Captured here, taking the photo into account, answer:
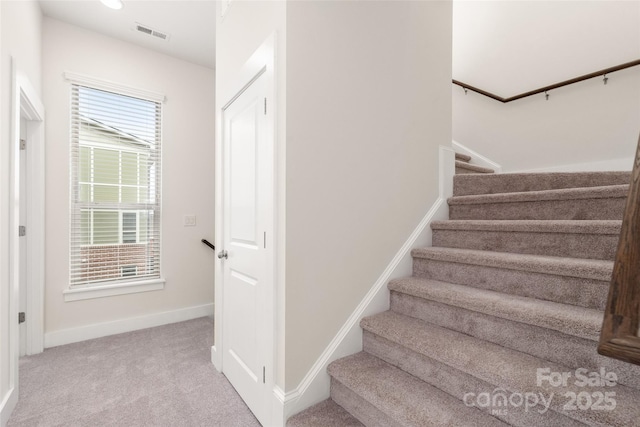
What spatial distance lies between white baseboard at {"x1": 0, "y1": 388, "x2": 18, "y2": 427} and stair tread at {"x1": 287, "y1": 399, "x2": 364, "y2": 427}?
1567 mm

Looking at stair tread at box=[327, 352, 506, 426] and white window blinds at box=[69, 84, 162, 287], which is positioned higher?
white window blinds at box=[69, 84, 162, 287]

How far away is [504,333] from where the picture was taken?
129 centimetres

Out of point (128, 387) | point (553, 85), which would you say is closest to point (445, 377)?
point (128, 387)

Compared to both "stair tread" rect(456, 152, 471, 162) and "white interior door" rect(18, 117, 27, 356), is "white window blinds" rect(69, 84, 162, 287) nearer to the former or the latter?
"white interior door" rect(18, 117, 27, 356)

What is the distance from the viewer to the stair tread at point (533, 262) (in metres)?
1.22

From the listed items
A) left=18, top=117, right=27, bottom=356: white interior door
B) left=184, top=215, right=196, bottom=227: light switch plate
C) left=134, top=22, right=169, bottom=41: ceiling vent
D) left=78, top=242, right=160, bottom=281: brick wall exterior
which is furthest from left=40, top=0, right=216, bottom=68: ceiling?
left=78, top=242, right=160, bottom=281: brick wall exterior

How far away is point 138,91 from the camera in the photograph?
9.84ft

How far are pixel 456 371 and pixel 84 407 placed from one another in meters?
2.11

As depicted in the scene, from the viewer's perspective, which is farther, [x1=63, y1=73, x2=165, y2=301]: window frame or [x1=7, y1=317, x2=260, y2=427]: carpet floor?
[x1=63, y1=73, x2=165, y2=301]: window frame

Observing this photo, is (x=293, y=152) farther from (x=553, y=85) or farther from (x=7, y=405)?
(x=553, y=85)

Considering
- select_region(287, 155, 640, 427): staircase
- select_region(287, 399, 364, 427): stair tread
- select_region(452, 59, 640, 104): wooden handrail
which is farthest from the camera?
select_region(452, 59, 640, 104): wooden handrail

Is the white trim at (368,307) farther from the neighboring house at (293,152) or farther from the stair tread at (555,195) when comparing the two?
the stair tread at (555,195)

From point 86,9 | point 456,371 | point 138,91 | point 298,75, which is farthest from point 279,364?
point 86,9

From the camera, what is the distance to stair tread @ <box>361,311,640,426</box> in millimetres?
909
